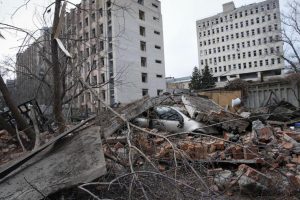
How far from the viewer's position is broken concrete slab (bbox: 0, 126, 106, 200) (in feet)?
12.0

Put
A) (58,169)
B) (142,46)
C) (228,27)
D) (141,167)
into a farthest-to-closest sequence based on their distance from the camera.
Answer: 1. (228,27)
2. (142,46)
3. (141,167)
4. (58,169)

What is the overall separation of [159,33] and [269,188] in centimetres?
4457

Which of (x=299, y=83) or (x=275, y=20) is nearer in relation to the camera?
(x=299, y=83)

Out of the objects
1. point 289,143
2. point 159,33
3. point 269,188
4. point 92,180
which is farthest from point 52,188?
point 159,33

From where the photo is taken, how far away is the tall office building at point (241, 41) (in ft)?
256

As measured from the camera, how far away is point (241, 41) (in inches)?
3349

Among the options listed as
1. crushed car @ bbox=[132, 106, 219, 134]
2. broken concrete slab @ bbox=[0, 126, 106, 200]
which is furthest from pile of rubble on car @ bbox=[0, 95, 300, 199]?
crushed car @ bbox=[132, 106, 219, 134]

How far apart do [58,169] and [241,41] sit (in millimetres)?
86280

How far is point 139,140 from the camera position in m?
5.16

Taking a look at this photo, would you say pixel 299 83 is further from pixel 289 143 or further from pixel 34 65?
pixel 34 65

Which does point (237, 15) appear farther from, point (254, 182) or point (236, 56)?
point (254, 182)

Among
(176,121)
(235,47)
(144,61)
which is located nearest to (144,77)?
(144,61)

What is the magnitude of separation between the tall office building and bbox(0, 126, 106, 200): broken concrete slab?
72960 mm

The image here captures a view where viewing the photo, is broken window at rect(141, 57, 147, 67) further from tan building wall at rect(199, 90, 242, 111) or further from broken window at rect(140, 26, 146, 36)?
tan building wall at rect(199, 90, 242, 111)
